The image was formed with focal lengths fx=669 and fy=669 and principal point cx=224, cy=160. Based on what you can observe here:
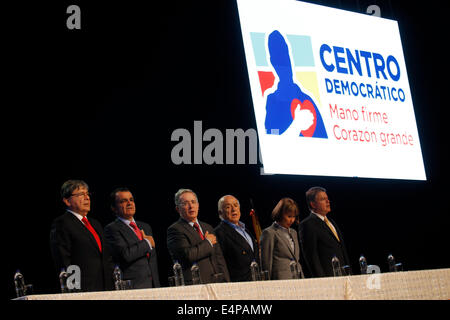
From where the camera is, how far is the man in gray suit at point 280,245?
4652 millimetres

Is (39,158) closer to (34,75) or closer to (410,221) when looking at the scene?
(34,75)

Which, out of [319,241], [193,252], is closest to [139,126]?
[193,252]

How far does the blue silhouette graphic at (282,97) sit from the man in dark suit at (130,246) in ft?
4.40

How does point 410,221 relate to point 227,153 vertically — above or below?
below

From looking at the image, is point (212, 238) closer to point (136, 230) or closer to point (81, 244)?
point (136, 230)

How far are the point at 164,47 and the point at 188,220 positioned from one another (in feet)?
5.74

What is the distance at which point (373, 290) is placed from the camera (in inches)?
135

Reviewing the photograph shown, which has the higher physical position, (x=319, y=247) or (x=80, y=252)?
(x=80, y=252)

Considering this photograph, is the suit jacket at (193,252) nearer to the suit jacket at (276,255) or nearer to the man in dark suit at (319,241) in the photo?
the suit jacket at (276,255)

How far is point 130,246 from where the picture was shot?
4211mm

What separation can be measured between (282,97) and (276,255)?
4.31ft

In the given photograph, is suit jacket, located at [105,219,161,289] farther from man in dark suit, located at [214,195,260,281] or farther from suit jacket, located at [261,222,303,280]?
suit jacket, located at [261,222,303,280]

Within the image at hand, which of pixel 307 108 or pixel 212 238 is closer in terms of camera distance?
pixel 212 238
